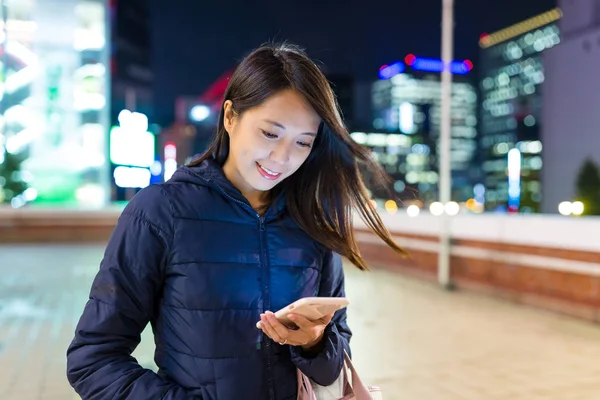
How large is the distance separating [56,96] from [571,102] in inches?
1592

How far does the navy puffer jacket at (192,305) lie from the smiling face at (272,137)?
0.28 feet

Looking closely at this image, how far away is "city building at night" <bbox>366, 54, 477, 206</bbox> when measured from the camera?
76.4 meters

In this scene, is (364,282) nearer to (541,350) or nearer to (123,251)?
(541,350)

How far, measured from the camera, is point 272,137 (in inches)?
59.1

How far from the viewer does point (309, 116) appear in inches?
59.0

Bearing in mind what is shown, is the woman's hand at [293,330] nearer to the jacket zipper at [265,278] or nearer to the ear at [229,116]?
the jacket zipper at [265,278]

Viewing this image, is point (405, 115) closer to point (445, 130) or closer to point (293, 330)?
point (445, 130)

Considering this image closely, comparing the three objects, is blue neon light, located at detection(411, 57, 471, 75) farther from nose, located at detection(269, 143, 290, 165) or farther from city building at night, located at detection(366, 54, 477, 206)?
city building at night, located at detection(366, 54, 477, 206)

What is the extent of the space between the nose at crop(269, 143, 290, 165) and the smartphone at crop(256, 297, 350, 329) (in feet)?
1.40

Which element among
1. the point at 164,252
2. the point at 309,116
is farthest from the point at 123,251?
the point at 309,116

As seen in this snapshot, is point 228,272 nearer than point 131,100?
Yes

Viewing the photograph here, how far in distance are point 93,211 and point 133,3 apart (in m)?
39.9

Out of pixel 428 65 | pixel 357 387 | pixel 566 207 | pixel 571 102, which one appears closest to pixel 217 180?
pixel 357 387

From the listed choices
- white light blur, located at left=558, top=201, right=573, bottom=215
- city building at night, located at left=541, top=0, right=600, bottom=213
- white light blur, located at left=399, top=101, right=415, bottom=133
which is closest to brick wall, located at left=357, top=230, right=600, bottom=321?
white light blur, located at left=399, top=101, right=415, bottom=133
